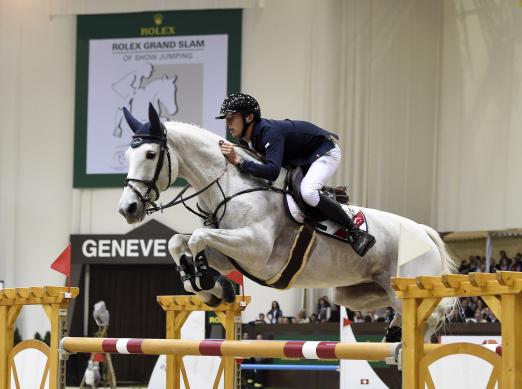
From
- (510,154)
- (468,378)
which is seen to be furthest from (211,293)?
(510,154)

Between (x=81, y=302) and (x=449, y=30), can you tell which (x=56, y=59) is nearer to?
(x=81, y=302)

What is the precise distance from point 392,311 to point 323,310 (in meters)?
1.23

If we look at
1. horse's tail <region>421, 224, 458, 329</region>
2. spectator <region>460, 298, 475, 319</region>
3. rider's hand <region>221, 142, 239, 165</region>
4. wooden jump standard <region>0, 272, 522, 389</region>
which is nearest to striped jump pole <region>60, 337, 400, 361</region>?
wooden jump standard <region>0, 272, 522, 389</region>

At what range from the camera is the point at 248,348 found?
5.51 m

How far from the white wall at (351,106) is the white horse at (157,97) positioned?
1411mm

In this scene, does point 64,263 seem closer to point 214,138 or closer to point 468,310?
point 214,138

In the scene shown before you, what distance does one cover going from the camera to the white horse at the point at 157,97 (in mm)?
20578

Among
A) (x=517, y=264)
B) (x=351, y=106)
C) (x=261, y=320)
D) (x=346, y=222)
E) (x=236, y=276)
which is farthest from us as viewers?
(x=351, y=106)

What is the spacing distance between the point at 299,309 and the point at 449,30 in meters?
6.27

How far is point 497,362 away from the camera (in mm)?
4648

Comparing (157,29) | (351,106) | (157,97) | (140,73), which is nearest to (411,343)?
(351,106)

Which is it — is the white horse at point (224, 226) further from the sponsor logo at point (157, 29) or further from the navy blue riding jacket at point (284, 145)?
the sponsor logo at point (157, 29)

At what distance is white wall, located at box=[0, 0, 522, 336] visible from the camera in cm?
1823

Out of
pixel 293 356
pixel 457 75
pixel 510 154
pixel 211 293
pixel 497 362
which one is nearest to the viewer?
pixel 497 362
